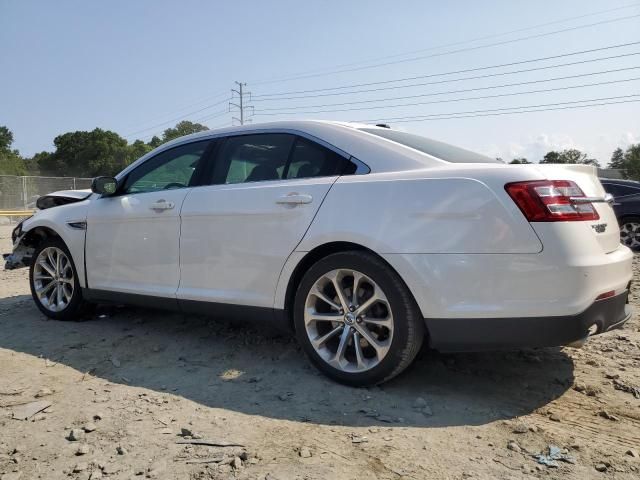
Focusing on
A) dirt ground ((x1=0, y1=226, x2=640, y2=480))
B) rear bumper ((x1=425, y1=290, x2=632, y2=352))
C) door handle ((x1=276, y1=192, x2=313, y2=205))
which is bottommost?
dirt ground ((x1=0, y1=226, x2=640, y2=480))

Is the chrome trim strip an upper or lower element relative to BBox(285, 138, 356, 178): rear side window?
lower

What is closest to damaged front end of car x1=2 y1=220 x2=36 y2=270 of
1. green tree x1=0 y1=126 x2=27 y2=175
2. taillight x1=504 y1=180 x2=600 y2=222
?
taillight x1=504 y1=180 x2=600 y2=222

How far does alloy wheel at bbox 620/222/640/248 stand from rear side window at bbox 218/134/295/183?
8.02 m

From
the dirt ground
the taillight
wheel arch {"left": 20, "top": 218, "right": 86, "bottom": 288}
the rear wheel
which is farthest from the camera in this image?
the rear wheel

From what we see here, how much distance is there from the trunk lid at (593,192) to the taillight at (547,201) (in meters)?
0.06

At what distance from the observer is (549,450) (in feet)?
7.89

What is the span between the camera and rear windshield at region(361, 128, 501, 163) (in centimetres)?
329

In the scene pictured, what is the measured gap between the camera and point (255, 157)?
3771 millimetres

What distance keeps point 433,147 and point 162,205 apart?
2022 millimetres

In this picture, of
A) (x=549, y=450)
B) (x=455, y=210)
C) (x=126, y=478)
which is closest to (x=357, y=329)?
(x=455, y=210)

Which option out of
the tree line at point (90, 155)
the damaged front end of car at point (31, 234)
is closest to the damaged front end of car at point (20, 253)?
the damaged front end of car at point (31, 234)

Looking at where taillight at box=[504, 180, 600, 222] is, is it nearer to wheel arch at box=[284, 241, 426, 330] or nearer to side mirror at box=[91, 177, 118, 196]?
wheel arch at box=[284, 241, 426, 330]

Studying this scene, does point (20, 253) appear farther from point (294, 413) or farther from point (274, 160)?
point (294, 413)

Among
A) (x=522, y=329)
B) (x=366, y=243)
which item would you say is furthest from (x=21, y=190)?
(x=522, y=329)
